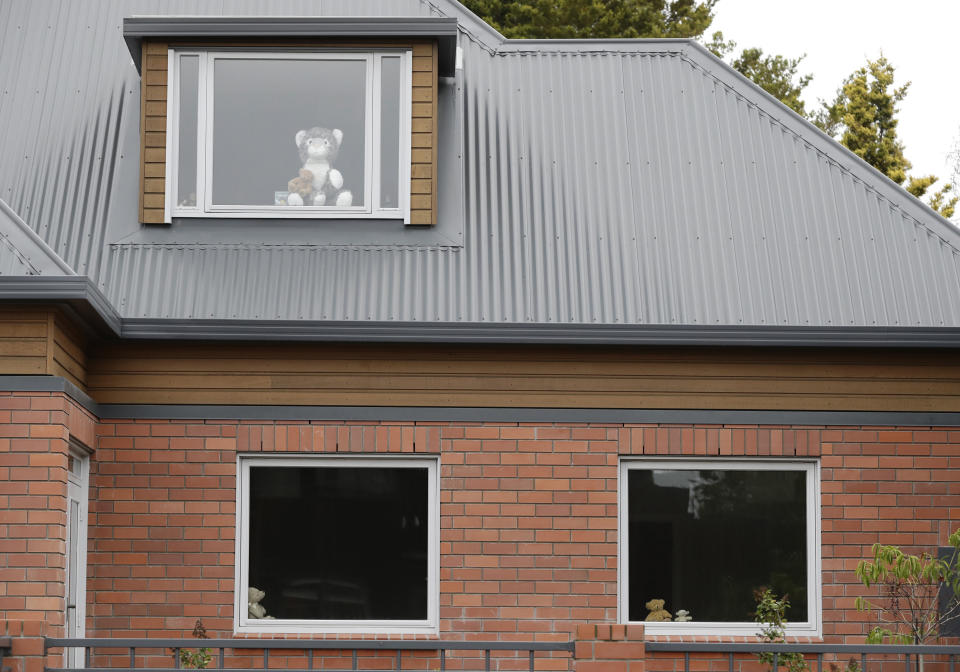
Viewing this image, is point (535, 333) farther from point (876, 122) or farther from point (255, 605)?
point (876, 122)

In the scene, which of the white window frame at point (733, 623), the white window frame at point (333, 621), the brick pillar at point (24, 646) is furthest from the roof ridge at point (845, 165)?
the brick pillar at point (24, 646)

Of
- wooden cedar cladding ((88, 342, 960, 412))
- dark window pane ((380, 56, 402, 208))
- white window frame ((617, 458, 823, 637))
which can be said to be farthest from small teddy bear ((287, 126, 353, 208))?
white window frame ((617, 458, 823, 637))

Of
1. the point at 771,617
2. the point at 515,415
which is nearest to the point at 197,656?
the point at 515,415

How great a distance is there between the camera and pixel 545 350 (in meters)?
9.98

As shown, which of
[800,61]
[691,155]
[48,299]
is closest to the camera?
[48,299]

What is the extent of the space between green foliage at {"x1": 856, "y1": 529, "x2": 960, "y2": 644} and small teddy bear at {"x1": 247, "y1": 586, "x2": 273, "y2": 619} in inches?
171

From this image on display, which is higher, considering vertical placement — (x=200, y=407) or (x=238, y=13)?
(x=238, y=13)

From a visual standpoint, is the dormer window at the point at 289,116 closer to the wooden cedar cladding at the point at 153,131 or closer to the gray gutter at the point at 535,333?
the wooden cedar cladding at the point at 153,131

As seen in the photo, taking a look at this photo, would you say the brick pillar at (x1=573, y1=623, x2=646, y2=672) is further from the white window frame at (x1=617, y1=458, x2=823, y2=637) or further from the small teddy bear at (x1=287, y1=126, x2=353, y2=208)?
Result: the small teddy bear at (x1=287, y1=126, x2=353, y2=208)

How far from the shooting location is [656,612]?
32.6 ft

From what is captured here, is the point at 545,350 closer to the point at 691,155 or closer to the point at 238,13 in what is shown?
the point at 691,155

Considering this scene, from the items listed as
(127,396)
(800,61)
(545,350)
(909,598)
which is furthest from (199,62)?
(800,61)

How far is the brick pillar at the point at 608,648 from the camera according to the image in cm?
791

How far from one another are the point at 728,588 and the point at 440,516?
2.26m
